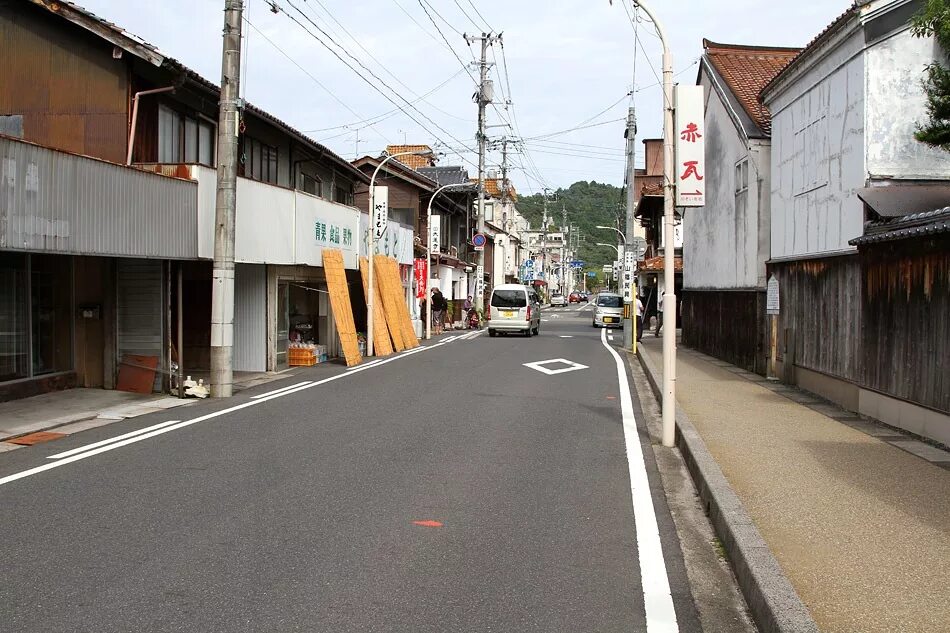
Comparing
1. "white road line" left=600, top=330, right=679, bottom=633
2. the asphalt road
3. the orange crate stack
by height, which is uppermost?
the orange crate stack

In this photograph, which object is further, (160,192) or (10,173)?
(160,192)

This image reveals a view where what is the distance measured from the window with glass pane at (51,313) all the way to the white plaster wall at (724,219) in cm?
1403

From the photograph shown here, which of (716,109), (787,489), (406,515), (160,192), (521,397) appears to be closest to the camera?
(406,515)

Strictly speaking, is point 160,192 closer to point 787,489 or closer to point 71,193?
point 71,193

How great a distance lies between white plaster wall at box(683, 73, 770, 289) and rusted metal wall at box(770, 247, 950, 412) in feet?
12.3

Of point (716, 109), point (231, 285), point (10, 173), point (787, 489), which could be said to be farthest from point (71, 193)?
point (716, 109)

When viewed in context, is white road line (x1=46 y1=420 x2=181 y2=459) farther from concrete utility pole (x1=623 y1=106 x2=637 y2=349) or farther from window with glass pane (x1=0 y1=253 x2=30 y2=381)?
concrete utility pole (x1=623 y1=106 x2=637 y2=349)

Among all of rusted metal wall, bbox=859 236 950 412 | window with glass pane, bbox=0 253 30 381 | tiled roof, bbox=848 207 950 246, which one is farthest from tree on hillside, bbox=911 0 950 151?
window with glass pane, bbox=0 253 30 381

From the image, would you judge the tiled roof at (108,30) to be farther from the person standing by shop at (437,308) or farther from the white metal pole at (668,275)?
the person standing by shop at (437,308)

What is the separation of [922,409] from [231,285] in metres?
10.6

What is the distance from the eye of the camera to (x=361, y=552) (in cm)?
555

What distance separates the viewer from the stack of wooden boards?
20484 millimetres

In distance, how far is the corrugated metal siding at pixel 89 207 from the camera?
9.72 meters

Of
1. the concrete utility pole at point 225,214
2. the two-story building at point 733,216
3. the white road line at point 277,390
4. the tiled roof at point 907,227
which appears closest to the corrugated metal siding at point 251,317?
the white road line at point 277,390
